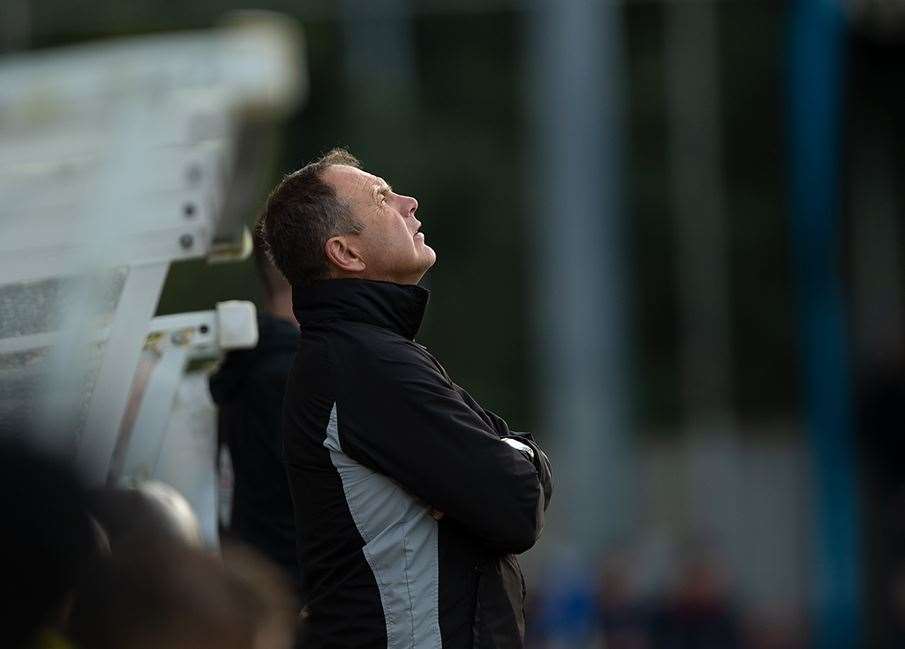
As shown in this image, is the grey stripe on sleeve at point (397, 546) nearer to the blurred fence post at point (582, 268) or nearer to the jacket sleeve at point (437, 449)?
the jacket sleeve at point (437, 449)

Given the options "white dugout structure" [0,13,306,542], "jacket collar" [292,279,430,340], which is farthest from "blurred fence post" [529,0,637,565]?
"jacket collar" [292,279,430,340]

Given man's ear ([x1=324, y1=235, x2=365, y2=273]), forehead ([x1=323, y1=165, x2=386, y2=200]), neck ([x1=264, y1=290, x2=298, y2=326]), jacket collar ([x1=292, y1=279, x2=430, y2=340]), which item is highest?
forehead ([x1=323, y1=165, x2=386, y2=200])

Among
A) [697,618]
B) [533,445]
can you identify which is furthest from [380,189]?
[697,618]

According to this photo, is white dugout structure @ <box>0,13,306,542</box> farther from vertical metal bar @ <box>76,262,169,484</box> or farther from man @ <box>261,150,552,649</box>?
man @ <box>261,150,552,649</box>

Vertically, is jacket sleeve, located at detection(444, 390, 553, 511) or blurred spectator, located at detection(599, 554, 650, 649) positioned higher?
jacket sleeve, located at detection(444, 390, 553, 511)

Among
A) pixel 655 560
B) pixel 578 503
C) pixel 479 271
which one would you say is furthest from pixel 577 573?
pixel 479 271

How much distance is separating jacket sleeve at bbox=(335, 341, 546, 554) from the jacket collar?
111 mm

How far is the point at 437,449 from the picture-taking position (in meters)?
3.07

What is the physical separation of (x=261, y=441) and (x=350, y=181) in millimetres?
1225

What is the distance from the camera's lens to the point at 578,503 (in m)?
15.4

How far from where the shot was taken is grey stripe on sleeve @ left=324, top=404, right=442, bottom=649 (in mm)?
3090

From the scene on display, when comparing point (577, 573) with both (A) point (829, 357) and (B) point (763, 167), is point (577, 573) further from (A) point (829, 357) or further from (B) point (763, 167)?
(B) point (763, 167)

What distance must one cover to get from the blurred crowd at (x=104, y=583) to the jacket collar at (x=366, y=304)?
1232mm

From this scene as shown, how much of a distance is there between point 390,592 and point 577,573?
953 cm
